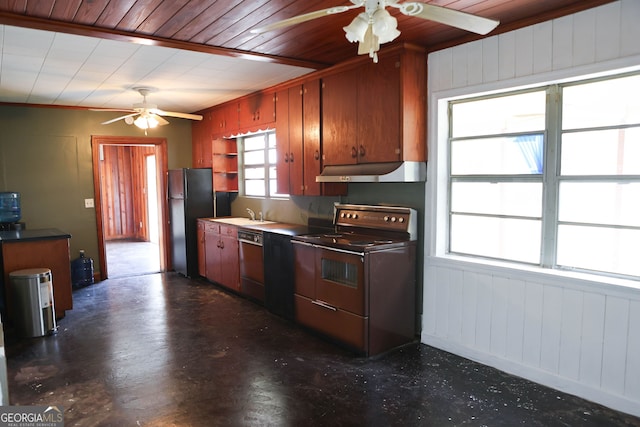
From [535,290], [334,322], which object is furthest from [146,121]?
[535,290]

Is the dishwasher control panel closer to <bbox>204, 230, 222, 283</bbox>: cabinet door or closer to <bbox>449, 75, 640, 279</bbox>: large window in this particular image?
<bbox>204, 230, 222, 283</bbox>: cabinet door

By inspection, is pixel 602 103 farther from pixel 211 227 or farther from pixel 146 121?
pixel 211 227

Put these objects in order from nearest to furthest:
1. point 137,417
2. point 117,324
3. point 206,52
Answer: point 137,417
point 206,52
point 117,324

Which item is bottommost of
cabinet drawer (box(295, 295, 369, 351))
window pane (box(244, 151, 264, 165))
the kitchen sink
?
cabinet drawer (box(295, 295, 369, 351))

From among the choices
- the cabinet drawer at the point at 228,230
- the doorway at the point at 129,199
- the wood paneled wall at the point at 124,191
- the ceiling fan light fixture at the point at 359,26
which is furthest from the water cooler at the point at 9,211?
the ceiling fan light fixture at the point at 359,26

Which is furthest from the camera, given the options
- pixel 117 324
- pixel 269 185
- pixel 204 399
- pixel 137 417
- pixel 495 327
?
pixel 269 185

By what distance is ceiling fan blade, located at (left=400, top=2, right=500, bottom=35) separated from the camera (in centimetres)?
187

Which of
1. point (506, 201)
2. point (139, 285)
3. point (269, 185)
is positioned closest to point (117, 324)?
point (139, 285)

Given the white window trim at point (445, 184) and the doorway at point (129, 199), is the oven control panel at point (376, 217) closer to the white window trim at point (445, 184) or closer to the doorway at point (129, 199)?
the white window trim at point (445, 184)

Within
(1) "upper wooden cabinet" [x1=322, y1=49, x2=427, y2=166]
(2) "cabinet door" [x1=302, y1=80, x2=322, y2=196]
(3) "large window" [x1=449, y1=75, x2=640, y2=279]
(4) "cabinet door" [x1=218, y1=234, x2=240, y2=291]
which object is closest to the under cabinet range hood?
(1) "upper wooden cabinet" [x1=322, y1=49, x2=427, y2=166]

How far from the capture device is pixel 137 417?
2.54m

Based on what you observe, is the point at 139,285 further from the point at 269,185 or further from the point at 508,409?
the point at 508,409

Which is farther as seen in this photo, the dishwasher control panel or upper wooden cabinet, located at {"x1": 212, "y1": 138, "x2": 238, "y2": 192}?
upper wooden cabinet, located at {"x1": 212, "y1": 138, "x2": 238, "y2": 192}

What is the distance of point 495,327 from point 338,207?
181 cm
